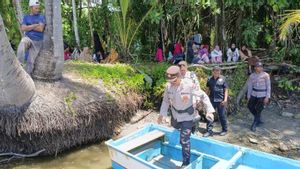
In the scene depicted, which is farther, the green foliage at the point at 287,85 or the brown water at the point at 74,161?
the green foliage at the point at 287,85

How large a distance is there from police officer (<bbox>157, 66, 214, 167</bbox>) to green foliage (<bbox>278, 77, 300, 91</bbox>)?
201 inches

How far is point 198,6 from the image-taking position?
39.0ft

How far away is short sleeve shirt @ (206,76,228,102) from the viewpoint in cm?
833

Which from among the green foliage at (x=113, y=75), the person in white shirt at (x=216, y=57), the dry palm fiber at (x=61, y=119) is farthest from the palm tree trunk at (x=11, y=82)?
the person in white shirt at (x=216, y=57)

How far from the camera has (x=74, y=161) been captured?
756 centimetres

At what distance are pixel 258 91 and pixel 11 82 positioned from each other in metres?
5.18

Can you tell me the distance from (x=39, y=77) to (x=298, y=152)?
547 cm

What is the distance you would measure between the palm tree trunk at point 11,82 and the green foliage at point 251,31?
649cm

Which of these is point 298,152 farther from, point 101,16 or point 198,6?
point 101,16

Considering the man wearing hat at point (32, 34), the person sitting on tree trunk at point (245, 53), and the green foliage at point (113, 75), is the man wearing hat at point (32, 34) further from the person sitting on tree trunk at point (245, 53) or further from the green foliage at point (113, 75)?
the person sitting on tree trunk at point (245, 53)

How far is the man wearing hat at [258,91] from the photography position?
865 cm

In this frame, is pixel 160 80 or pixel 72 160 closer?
pixel 72 160

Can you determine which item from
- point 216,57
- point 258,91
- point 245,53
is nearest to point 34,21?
point 258,91

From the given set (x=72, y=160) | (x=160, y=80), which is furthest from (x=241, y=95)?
(x=72, y=160)
